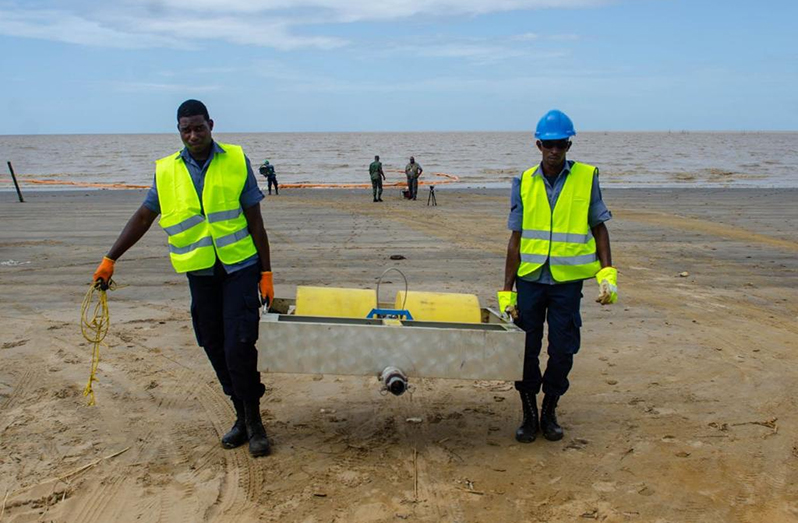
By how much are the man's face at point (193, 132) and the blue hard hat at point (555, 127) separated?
6.47ft

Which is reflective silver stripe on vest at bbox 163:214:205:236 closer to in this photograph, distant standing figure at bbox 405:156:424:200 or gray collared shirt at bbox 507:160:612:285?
gray collared shirt at bbox 507:160:612:285

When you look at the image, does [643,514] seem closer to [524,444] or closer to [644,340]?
[524,444]

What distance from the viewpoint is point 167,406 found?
5203 mm

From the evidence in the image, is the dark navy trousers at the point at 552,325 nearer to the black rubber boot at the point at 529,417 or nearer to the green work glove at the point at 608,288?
the black rubber boot at the point at 529,417

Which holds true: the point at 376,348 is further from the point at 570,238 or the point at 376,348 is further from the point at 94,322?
the point at 94,322

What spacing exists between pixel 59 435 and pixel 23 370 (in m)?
1.56

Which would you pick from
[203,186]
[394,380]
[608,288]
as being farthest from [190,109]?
[608,288]

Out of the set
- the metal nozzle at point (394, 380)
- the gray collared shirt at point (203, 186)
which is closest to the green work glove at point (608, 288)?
the metal nozzle at point (394, 380)

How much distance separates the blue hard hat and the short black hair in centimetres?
200

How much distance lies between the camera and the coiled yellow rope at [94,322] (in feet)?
15.0

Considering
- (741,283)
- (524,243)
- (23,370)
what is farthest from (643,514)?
(741,283)

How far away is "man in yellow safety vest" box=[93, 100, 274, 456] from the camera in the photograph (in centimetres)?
419

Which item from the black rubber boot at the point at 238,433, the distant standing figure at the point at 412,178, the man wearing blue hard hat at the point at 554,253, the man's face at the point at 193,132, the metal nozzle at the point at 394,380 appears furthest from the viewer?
the distant standing figure at the point at 412,178

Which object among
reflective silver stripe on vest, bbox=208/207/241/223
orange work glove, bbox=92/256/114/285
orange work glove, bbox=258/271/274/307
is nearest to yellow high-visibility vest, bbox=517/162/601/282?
orange work glove, bbox=258/271/274/307
